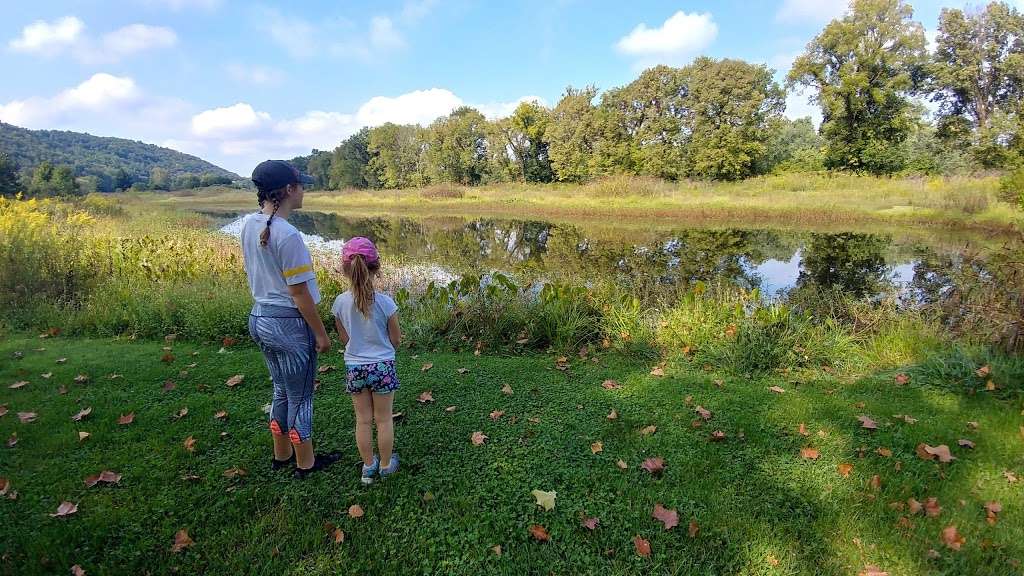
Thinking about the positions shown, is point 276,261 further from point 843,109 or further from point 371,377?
point 843,109

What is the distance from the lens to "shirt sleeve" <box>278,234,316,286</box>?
2865 millimetres

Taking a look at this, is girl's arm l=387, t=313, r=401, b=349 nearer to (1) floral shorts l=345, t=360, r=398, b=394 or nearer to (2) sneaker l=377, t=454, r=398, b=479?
(1) floral shorts l=345, t=360, r=398, b=394

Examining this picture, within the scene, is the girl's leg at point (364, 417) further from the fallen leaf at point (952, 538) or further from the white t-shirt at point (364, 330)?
the fallen leaf at point (952, 538)

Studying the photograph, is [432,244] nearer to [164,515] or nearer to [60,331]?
[60,331]

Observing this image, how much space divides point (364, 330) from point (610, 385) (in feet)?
10.2

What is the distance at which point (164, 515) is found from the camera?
10.2 feet

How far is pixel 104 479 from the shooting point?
11.3 feet

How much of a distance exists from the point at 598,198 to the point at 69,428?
1299 inches

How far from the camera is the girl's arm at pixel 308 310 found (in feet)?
9.66

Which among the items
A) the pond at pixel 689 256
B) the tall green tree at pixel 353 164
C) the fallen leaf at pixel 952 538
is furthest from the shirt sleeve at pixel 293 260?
the tall green tree at pixel 353 164

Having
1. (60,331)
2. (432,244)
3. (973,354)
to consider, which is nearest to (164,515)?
(60,331)

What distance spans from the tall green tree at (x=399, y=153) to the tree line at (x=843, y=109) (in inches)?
963

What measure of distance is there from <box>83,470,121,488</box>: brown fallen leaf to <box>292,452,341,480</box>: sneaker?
4.09 feet

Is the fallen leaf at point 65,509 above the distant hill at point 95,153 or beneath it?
beneath
